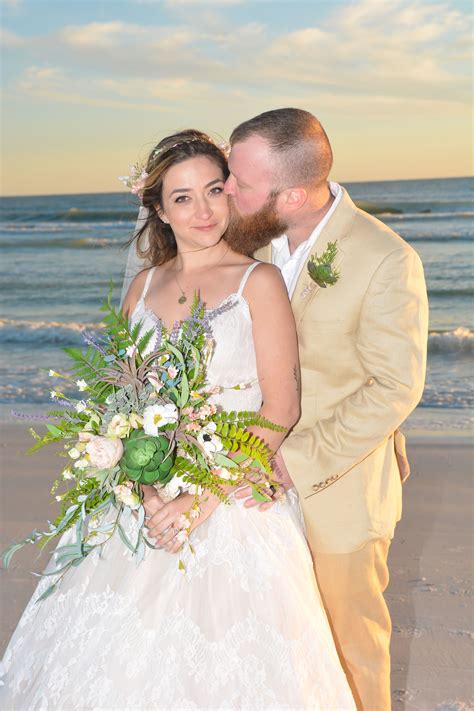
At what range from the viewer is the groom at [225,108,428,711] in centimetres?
296

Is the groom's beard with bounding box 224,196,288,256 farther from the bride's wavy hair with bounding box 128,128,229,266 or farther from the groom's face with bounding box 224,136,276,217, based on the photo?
the bride's wavy hair with bounding box 128,128,229,266

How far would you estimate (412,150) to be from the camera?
71.8 feet

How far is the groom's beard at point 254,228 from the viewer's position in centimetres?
312

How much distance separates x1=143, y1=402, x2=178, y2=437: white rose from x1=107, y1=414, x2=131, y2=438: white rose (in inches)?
2.1

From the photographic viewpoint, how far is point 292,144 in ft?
10.1

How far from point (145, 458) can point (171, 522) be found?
0.34 m

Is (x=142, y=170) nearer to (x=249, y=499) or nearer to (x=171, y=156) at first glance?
(x=171, y=156)

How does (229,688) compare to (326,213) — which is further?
(326,213)

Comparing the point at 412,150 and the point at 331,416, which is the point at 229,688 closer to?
the point at 331,416

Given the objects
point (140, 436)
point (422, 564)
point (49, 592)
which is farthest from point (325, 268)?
point (422, 564)

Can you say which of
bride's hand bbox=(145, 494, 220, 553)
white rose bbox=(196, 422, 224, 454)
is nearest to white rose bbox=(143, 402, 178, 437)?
white rose bbox=(196, 422, 224, 454)

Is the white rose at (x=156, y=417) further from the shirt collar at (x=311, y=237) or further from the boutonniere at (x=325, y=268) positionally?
the shirt collar at (x=311, y=237)

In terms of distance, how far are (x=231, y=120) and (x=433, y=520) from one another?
14.6 meters

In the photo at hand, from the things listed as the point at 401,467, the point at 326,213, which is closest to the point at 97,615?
the point at 401,467
